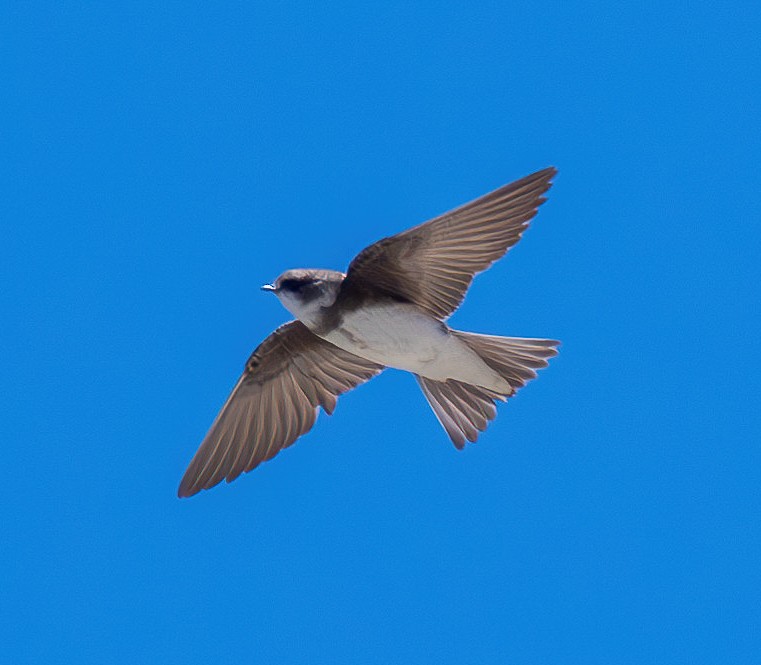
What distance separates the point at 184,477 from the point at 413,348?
5.53 ft

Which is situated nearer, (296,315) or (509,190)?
(509,190)

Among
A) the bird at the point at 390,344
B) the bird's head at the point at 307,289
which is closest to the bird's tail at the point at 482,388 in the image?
the bird at the point at 390,344

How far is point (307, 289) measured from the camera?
29.1 ft

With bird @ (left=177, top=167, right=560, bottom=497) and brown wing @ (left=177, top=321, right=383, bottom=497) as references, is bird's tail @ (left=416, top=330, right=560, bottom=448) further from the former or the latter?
brown wing @ (left=177, top=321, right=383, bottom=497)

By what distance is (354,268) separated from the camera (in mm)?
8812

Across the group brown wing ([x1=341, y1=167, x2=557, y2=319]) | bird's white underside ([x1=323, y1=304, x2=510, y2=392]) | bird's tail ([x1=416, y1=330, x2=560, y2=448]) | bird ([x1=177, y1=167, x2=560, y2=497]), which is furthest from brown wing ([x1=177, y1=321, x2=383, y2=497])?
A: brown wing ([x1=341, y1=167, x2=557, y2=319])

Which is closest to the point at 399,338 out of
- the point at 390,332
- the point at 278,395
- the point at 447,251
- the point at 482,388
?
the point at 390,332

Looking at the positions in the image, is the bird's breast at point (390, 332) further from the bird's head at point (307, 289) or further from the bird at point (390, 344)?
the bird's head at point (307, 289)

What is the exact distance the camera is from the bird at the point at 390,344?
8633 mm

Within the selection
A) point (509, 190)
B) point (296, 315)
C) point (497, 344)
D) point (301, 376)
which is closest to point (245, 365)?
point (301, 376)

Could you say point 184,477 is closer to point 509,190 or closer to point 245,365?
point 245,365

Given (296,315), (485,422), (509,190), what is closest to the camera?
(509,190)

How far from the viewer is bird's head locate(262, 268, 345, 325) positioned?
885 cm

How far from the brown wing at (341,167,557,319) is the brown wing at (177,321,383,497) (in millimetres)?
949
